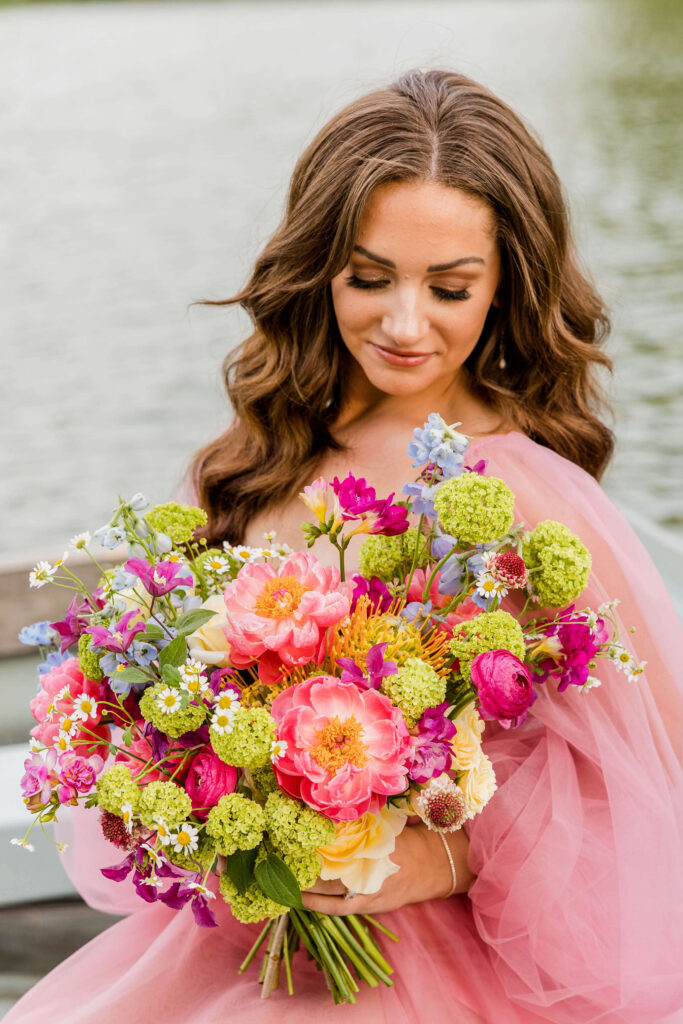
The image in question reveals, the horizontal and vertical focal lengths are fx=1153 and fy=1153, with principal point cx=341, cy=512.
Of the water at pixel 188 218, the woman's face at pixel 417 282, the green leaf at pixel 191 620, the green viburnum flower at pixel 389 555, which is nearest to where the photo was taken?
the green leaf at pixel 191 620

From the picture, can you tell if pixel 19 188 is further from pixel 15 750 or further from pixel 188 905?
pixel 188 905

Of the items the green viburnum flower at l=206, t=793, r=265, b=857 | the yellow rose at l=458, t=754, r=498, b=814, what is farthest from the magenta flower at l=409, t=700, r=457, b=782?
the green viburnum flower at l=206, t=793, r=265, b=857

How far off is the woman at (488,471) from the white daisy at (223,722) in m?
0.39

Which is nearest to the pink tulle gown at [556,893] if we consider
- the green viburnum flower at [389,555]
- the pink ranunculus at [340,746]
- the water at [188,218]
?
the green viburnum flower at [389,555]

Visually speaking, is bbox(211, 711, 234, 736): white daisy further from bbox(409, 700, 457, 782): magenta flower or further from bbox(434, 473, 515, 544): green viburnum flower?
bbox(434, 473, 515, 544): green viburnum flower

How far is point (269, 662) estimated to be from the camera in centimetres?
155

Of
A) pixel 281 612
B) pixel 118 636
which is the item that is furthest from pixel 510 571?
pixel 118 636

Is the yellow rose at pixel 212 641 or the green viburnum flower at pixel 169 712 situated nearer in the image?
the green viburnum flower at pixel 169 712

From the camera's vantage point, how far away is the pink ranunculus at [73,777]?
151 centimetres

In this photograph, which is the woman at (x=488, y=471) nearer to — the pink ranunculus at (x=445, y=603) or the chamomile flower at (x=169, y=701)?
the pink ranunculus at (x=445, y=603)

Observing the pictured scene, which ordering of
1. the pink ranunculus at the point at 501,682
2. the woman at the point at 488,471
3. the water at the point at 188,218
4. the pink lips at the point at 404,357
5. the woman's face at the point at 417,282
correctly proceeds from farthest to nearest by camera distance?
1. the water at the point at 188,218
2. the pink lips at the point at 404,357
3. the woman's face at the point at 417,282
4. the woman at the point at 488,471
5. the pink ranunculus at the point at 501,682

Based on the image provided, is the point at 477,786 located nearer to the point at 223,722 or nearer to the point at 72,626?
the point at 223,722

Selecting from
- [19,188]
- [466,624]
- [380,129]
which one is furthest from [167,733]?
[19,188]

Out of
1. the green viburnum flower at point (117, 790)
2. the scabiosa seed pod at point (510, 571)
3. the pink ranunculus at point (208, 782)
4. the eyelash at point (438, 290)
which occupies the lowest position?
the green viburnum flower at point (117, 790)
